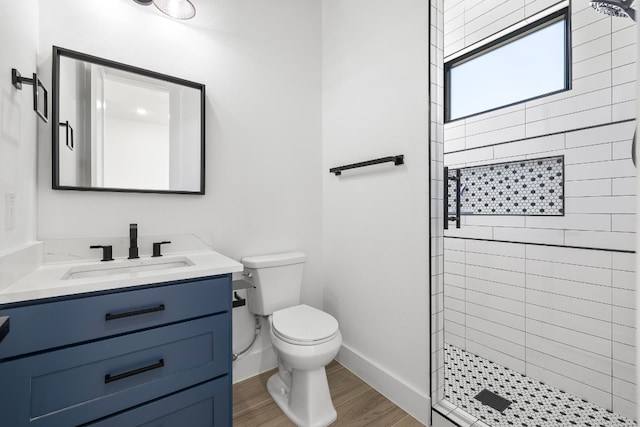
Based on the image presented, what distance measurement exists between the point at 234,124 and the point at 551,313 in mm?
2245

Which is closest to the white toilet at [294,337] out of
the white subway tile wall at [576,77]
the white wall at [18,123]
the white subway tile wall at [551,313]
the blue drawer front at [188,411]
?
the blue drawer front at [188,411]

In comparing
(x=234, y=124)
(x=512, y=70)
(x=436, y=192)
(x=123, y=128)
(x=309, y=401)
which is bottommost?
A: (x=309, y=401)

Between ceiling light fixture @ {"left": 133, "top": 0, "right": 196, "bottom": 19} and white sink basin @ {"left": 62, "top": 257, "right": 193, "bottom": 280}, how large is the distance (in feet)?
4.18

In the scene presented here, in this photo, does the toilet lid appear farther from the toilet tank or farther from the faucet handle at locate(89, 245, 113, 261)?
the faucet handle at locate(89, 245, 113, 261)

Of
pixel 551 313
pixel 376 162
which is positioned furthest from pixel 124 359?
pixel 551 313

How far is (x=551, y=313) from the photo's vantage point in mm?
1708

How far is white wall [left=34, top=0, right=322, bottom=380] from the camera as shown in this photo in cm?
137

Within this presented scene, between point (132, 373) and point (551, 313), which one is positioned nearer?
point (132, 373)

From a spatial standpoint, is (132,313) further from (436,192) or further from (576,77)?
(576,77)

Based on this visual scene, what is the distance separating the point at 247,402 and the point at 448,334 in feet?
5.15

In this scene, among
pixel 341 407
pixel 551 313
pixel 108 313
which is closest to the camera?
pixel 108 313

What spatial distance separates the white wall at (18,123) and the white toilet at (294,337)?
99cm

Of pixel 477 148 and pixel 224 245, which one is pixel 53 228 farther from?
pixel 477 148

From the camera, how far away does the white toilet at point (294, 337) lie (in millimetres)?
1383
